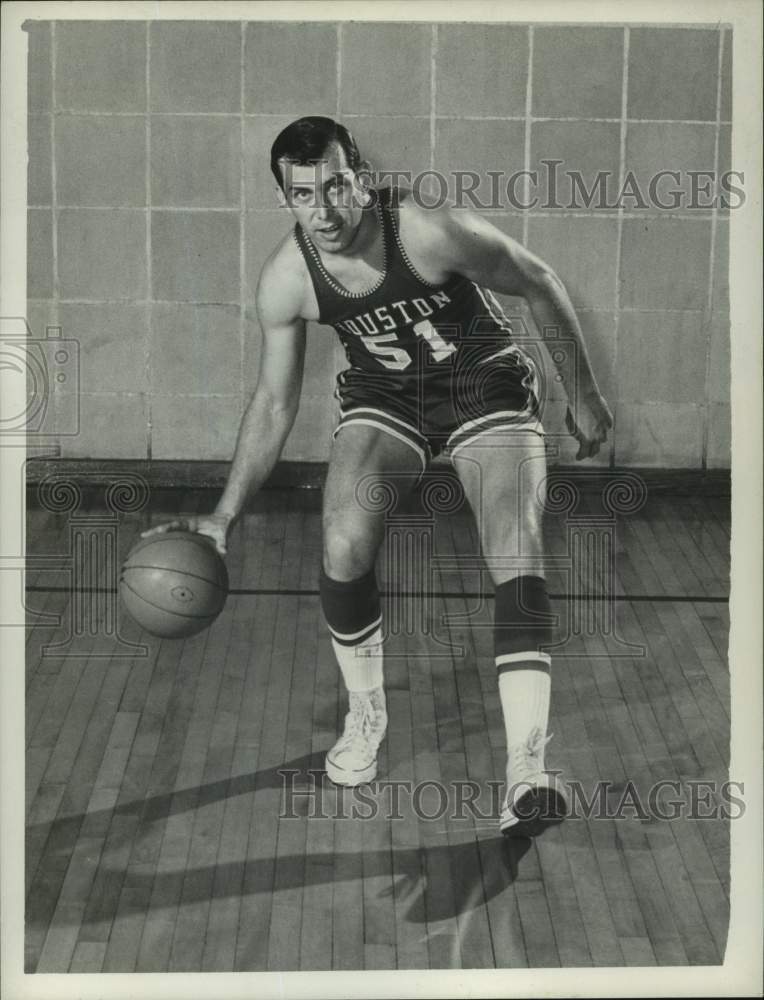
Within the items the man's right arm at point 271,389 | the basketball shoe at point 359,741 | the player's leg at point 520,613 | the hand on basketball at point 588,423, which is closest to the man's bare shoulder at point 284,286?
the man's right arm at point 271,389

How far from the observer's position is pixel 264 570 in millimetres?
4477

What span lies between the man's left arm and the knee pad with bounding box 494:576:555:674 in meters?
0.37

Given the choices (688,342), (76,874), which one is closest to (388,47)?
(688,342)

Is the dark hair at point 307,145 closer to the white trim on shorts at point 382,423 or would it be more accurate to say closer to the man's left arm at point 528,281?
the man's left arm at point 528,281

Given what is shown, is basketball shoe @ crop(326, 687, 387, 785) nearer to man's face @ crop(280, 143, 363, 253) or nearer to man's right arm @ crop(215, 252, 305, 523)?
man's right arm @ crop(215, 252, 305, 523)

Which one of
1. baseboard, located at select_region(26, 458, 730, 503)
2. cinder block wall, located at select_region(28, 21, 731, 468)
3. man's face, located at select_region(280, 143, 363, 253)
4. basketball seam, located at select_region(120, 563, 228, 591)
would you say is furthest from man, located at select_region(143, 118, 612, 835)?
cinder block wall, located at select_region(28, 21, 731, 468)

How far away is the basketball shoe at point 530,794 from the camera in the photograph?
3.52 meters

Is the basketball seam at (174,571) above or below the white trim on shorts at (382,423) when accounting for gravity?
below

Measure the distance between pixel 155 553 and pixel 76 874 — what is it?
2.41 ft

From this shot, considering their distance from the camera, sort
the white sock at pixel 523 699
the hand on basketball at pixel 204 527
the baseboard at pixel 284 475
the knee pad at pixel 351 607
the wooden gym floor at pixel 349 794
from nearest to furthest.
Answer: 1. the wooden gym floor at pixel 349 794
2. the hand on basketball at pixel 204 527
3. the white sock at pixel 523 699
4. the knee pad at pixel 351 607
5. the baseboard at pixel 284 475

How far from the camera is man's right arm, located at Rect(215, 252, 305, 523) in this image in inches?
144

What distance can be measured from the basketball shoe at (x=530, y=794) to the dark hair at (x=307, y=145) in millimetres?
1446

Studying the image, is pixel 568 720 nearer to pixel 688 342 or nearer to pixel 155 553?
pixel 155 553

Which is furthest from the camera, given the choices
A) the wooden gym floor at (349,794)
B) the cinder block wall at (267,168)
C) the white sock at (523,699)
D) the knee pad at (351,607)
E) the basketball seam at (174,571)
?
the cinder block wall at (267,168)
